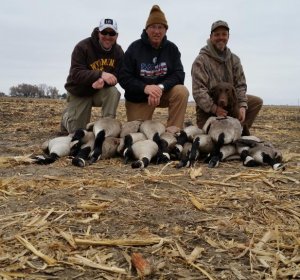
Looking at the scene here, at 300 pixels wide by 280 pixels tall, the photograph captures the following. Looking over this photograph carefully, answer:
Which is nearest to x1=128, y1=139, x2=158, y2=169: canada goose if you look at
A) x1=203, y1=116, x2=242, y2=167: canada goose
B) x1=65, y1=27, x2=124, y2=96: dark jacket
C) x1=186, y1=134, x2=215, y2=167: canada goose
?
x1=186, y1=134, x2=215, y2=167: canada goose

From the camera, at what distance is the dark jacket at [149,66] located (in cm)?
726

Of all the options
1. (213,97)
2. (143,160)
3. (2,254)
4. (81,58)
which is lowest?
(2,254)

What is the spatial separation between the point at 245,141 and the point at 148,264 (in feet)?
12.1

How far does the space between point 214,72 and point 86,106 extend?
2344 mm

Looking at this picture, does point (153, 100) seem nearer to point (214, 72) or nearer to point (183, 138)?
point (183, 138)

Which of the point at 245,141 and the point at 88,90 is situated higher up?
the point at 88,90

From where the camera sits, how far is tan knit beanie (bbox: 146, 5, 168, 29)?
705 centimetres

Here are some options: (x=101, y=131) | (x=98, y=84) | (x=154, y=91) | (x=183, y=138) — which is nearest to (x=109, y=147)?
(x=101, y=131)

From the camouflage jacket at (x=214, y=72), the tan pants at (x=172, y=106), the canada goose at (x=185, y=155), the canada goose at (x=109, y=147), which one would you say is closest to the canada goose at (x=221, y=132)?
the canada goose at (x=185, y=155)

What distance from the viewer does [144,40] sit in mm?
7367

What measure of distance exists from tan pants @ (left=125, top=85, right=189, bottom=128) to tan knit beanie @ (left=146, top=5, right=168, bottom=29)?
1.10 metres

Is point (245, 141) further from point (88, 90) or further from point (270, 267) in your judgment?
point (270, 267)

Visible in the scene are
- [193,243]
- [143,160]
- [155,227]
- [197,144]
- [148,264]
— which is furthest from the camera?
[197,144]

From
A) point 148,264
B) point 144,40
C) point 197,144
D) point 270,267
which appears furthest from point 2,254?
point 144,40
